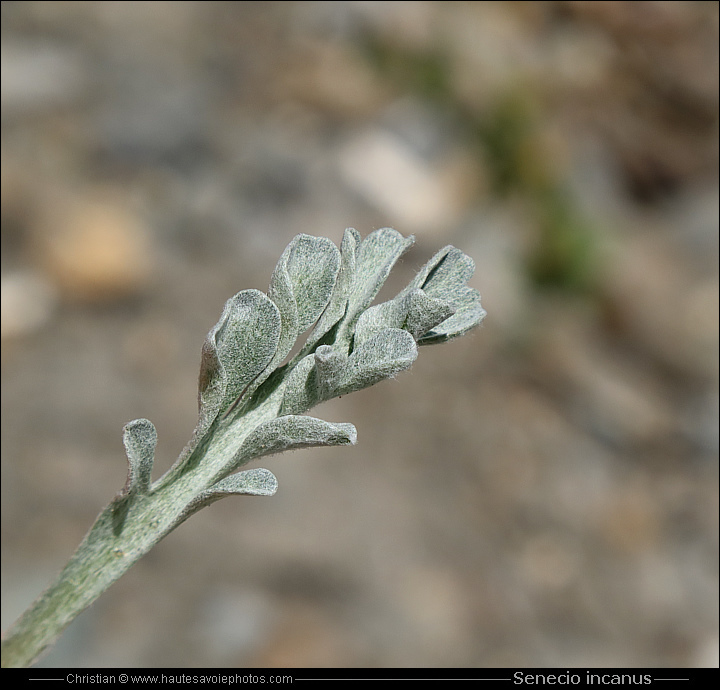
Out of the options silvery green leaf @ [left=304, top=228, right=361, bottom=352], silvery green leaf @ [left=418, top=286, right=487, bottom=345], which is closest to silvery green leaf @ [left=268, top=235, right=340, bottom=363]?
silvery green leaf @ [left=304, top=228, right=361, bottom=352]

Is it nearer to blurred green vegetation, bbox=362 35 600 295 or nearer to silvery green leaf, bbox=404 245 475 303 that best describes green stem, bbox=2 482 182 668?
silvery green leaf, bbox=404 245 475 303

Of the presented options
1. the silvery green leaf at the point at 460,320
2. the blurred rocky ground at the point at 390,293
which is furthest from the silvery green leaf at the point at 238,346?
the blurred rocky ground at the point at 390,293

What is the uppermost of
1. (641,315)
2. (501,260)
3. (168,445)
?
(501,260)

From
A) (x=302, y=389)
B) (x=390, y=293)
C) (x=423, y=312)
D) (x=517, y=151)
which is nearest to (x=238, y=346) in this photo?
(x=302, y=389)

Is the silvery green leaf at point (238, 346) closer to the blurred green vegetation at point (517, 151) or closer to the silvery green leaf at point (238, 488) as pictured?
the silvery green leaf at point (238, 488)

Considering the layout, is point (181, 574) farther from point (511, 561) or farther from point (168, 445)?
point (511, 561)

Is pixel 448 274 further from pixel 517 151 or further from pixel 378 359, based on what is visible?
pixel 517 151
